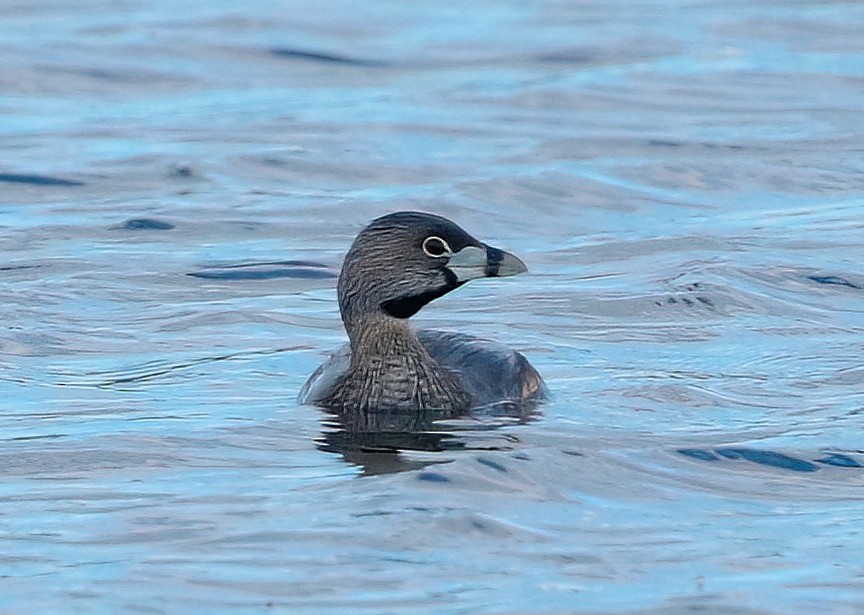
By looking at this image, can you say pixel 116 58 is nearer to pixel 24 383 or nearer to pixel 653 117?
pixel 653 117

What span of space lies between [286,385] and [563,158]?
776 cm

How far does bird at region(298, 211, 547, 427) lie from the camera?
10664mm

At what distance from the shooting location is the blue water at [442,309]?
8.14 metres

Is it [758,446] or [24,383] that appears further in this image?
[24,383]

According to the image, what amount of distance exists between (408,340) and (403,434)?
723 mm

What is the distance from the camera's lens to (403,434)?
A: 10.3 m

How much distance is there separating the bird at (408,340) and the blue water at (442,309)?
26 cm

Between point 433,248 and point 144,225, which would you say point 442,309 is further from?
point 144,225

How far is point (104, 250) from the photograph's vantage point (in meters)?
15.1

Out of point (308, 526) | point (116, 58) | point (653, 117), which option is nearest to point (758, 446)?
point (308, 526)

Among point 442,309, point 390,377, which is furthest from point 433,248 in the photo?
point 442,309

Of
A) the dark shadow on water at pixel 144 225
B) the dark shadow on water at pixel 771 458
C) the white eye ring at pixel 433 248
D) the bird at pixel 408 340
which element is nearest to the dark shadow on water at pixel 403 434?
the bird at pixel 408 340

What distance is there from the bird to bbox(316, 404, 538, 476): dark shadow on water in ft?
0.13

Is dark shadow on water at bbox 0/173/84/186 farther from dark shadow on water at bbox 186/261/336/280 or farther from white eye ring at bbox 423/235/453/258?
white eye ring at bbox 423/235/453/258
